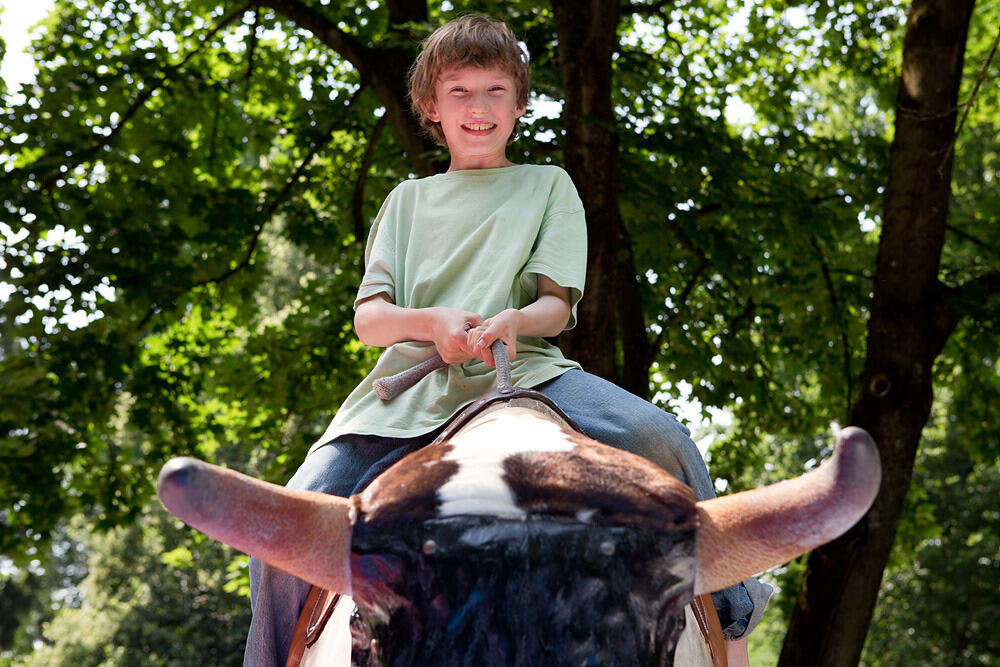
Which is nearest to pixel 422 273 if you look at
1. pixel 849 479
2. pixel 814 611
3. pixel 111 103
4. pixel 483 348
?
pixel 483 348

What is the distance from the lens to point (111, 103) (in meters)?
9.34

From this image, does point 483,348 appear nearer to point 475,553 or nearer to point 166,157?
point 475,553

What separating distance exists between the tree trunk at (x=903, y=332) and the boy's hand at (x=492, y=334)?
5222 millimetres

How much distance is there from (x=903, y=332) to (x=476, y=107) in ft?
16.9

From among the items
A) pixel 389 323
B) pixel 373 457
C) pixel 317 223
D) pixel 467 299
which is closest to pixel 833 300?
pixel 317 223

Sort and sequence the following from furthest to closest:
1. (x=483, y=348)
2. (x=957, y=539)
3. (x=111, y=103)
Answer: (x=957, y=539) → (x=111, y=103) → (x=483, y=348)

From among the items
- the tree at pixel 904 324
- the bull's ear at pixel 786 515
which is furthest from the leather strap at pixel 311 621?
the tree at pixel 904 324

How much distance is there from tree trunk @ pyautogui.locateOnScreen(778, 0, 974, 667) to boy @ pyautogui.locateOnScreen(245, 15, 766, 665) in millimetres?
4701

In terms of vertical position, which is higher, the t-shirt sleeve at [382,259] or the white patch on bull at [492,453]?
the t-shirt sleeve at [382,259]

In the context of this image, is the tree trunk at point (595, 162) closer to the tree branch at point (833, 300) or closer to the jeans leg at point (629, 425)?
the jeans leg at point (629, 425)

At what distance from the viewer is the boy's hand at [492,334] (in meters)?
2.48

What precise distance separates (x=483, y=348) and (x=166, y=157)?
824 centimetres

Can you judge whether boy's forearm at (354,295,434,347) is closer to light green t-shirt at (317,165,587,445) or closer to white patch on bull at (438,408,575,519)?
light green t-shirt at (317,165,587,445)

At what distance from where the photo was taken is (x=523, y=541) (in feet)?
5.46
